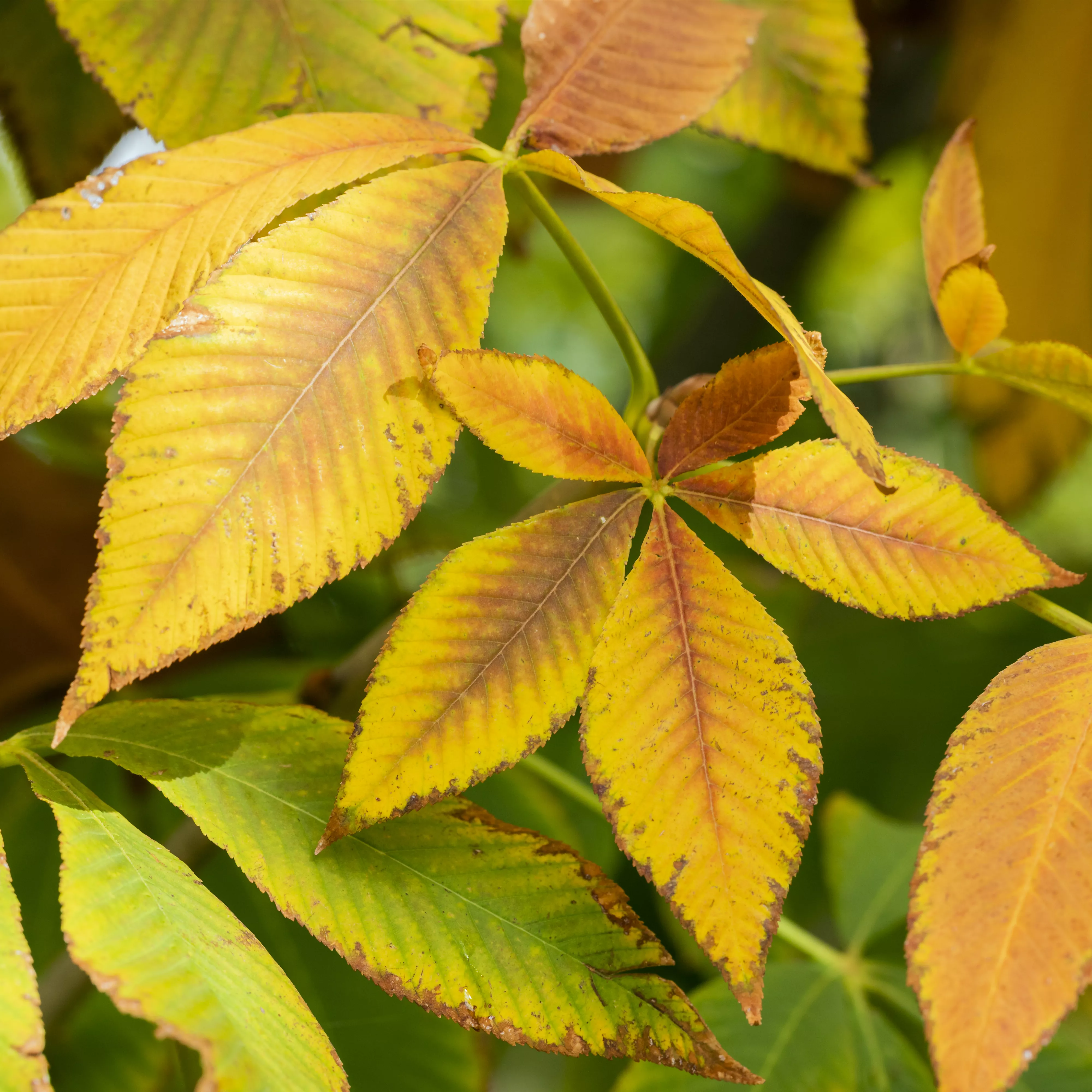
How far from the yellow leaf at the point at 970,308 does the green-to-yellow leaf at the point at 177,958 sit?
359 millimetres

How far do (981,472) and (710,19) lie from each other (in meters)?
0.56

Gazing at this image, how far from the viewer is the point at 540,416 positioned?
320 mm

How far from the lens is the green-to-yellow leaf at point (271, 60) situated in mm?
412

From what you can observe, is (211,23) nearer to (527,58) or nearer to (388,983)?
(527,58)

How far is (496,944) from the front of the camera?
318 mm

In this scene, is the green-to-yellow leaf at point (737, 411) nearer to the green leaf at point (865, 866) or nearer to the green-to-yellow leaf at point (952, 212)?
the green-to-yellow leaf at point (952, 212)

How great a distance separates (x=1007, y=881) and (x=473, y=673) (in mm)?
168

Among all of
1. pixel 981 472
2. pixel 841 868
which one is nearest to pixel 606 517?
pixel 841 868

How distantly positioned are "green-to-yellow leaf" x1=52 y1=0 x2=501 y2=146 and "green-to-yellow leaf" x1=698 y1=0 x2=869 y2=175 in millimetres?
177

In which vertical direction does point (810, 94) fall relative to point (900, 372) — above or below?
above

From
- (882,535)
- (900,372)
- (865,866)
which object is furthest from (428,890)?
(865,866)

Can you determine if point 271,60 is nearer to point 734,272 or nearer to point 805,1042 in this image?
point 734,272

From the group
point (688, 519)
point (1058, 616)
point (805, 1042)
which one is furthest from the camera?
point (688, 519)

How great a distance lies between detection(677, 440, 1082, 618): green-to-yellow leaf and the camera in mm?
316
